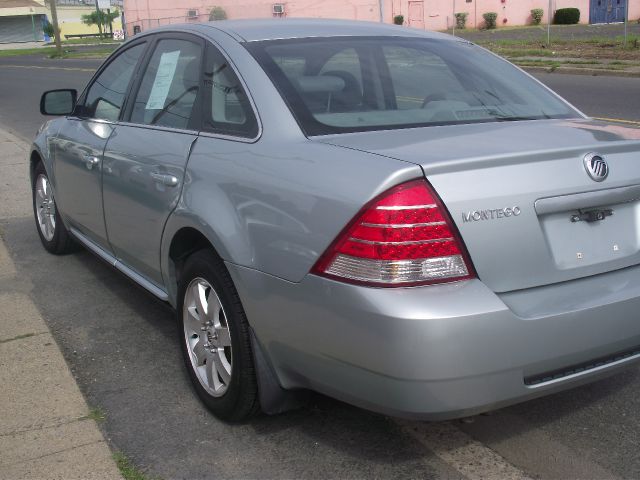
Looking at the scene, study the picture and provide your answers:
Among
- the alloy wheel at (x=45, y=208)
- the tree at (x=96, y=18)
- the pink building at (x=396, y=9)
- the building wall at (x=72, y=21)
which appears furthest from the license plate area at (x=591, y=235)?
the building wall at (x=72, y=21)

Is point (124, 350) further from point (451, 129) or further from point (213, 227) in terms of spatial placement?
point (451, 129)

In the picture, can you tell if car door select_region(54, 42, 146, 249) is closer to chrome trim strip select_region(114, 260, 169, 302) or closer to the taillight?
chrome trim strip select_region(114, 260, 169, 302)

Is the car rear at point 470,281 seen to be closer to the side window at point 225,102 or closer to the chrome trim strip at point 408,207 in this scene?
the chrome trim strip at point 408,207

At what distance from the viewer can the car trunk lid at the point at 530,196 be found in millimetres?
2818

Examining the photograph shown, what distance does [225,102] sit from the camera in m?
3.76

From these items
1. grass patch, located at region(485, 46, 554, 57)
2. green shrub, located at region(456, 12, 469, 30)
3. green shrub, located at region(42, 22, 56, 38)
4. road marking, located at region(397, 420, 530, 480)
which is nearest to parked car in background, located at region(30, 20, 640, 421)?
road marking, located at region(397, 420, 530, 480)

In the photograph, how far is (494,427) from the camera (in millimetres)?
3545

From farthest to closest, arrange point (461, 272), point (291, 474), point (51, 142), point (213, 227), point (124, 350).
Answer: point (51, 142)
point (124, 350)
point (213, 227)
point (291, 474)
point (461, 272)

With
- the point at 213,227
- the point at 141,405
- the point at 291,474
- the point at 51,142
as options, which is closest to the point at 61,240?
the point at 51,142

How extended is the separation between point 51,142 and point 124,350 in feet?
6.51

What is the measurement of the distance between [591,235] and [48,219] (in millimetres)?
4535

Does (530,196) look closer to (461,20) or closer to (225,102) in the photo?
(225,102)

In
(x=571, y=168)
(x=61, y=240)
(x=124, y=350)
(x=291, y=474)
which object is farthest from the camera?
(x=61, y=240)

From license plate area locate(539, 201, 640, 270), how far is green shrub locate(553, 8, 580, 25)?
46601 millimetres
